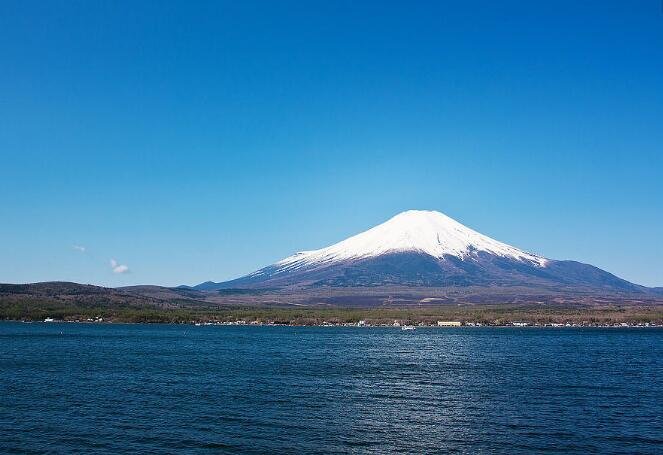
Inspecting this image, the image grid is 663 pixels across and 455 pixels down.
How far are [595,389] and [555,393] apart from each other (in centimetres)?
462

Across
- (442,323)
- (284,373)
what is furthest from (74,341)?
(442,323)

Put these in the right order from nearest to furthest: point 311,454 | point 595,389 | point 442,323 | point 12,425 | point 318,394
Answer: point 311,454, point 12,425, point 318,394, point 595,389, point 442,323

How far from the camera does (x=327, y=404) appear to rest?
3834cm

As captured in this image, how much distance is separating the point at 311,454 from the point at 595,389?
28669 millimetres

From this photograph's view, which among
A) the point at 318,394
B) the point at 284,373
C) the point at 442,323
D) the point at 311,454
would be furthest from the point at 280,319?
the point at 311,454

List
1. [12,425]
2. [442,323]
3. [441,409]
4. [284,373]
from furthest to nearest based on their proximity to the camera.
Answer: [442,323]
[284,373]
[441,409]
[12,425]

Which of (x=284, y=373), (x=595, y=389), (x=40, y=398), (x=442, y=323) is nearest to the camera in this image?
(x=40, y=398)

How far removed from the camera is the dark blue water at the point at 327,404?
28.7 m

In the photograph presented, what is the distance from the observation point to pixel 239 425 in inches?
1268

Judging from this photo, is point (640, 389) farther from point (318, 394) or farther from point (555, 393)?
point (318, 394)

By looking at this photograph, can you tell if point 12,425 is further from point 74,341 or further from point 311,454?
point 74,341

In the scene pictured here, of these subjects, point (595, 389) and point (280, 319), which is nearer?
point (595, 389)

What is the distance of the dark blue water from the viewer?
28.7 m

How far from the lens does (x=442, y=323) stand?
16562 cm
